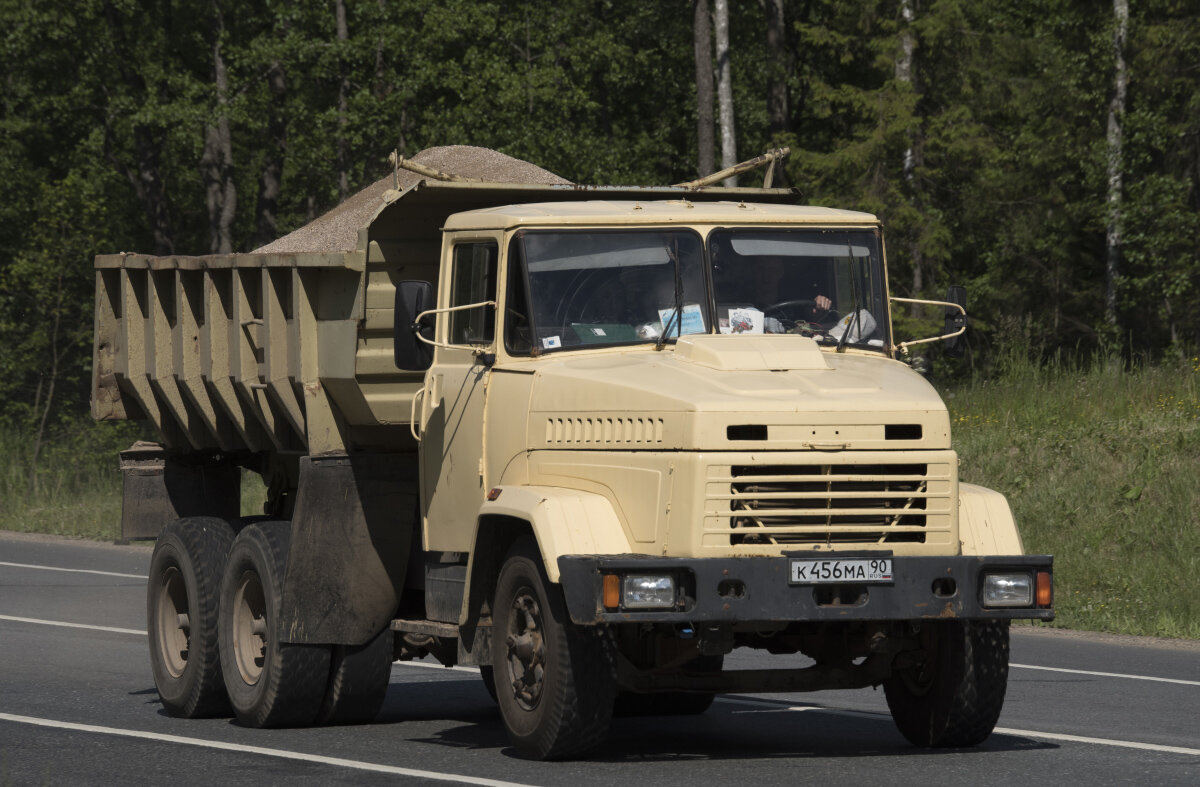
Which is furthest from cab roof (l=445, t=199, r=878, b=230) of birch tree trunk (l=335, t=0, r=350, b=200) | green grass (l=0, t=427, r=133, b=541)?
birch tree trunk (l=335, t=0, r=350, b=200)

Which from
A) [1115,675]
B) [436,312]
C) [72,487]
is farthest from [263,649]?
[72,487]

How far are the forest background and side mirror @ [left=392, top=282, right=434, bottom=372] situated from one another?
969 inches

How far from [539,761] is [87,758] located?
7.09ft

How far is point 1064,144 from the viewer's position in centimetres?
4216

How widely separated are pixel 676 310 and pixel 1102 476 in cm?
1295

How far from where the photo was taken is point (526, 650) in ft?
29.0

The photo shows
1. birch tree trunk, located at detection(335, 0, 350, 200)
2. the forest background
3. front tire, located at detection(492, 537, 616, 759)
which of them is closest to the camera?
front tire, located at detection(492, 537, 616, 759)

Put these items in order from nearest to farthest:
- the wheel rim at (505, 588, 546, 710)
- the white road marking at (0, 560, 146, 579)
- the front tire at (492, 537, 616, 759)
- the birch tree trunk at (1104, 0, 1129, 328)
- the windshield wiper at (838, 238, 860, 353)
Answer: the front tire at (492, 537, 616, 759) → the wheel rim at (505, 588, 546, 710) → the windshield wiper at (838, 238, 860, 353) → the white road marking at (0, 560, 146, 579) → the birch tree trunk at (1104, 0, 1129, 328)

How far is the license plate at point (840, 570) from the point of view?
27.1 feet

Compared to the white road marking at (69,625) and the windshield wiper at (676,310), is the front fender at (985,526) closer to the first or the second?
the windshield wiper at (676,310)

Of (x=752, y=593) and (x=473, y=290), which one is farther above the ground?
(x=473, y=290)

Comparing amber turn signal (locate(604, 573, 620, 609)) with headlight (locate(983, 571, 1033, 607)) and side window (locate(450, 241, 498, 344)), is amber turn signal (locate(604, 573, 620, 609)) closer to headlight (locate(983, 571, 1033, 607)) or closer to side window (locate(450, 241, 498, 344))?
headlight (locate(983, 571, 1033, 607))

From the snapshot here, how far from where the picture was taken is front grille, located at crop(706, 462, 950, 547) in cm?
834

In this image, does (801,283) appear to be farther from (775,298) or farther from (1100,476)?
(1100,476)
